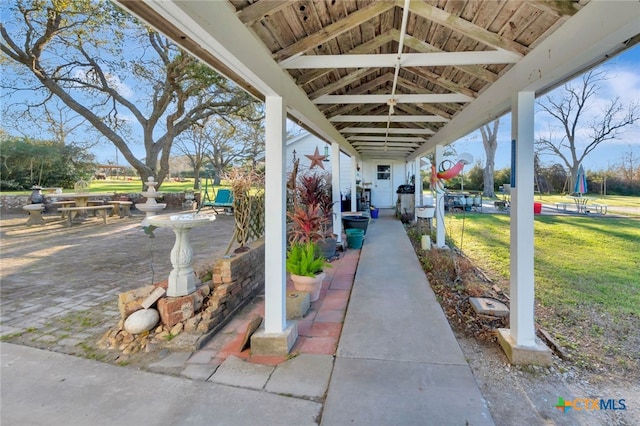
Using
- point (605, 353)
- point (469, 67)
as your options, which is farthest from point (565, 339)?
point (469, 67)

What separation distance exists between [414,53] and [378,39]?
1.10ft

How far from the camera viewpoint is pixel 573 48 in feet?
5.92

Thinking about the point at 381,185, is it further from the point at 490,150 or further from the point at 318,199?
the point at 490,150

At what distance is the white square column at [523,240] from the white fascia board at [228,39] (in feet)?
6.23

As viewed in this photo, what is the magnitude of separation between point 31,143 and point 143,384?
786 inches

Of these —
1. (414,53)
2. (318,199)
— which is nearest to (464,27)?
(414,53)

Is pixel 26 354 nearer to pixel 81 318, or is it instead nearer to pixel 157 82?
pixel 81 318

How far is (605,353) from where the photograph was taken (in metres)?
2.70

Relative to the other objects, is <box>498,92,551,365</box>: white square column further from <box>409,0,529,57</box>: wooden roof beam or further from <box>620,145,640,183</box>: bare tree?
<box>620,145,640,183</box>: bare tree

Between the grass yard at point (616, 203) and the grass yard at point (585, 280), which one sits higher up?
the grass yard at point (616, 203)

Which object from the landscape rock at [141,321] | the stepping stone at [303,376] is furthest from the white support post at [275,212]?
the landscape rock at [141,321]

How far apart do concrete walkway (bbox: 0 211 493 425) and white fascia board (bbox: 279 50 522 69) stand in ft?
7.61

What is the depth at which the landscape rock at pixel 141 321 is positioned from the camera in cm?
289

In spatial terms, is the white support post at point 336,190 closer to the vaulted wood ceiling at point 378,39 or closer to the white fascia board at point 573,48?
the vaulted wood ceiling at point 378,39
